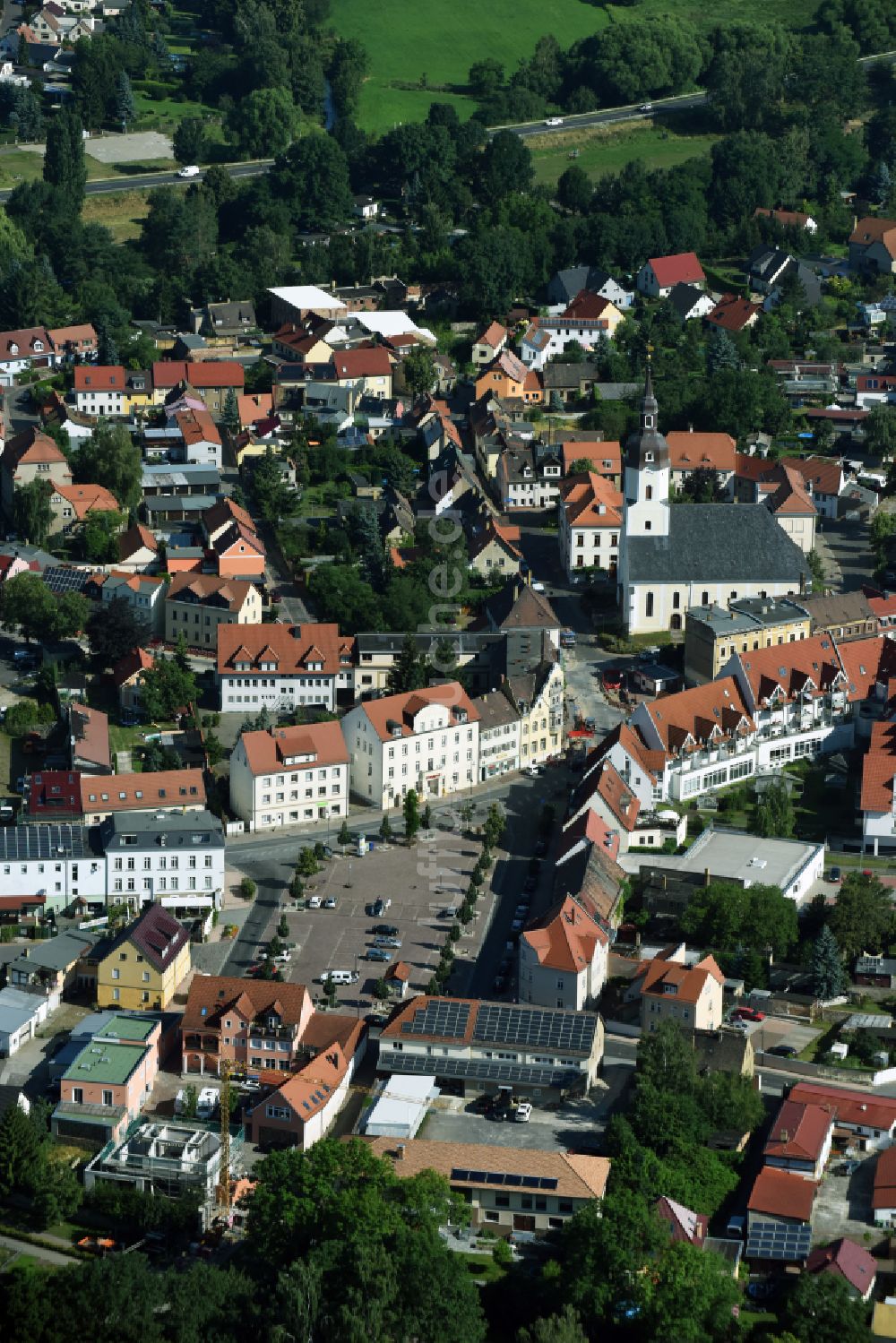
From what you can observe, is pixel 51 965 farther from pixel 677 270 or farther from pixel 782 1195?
pixel 677 270

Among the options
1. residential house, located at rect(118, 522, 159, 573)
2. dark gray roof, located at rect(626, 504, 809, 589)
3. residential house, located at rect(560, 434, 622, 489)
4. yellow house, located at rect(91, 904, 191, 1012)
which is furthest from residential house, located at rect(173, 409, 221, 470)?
yellow house, located at rect(91, 904, 191, 1012)

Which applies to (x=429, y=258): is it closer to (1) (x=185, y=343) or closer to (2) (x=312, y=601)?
(1) (x=185, y=343)

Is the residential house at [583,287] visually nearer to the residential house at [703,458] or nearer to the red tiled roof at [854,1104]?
the residential house at [703,458]

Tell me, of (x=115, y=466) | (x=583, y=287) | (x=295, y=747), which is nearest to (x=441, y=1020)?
(x=295, y=747)

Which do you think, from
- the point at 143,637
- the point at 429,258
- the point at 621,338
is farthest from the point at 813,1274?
the point at 429,258

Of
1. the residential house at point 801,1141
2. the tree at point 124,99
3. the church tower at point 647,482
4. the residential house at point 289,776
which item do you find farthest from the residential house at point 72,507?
the tree at point 124,99
